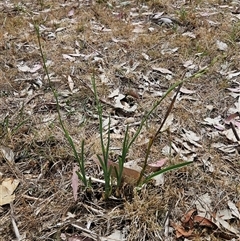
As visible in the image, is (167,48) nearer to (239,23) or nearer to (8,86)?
(239,23)

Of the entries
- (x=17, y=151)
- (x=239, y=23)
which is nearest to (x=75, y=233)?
(x=17, y=151)

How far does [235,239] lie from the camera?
120 cm

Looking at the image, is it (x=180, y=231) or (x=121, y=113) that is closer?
(x=180, y=231)

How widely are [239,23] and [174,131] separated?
1.16 meters

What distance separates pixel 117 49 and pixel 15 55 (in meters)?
0.61

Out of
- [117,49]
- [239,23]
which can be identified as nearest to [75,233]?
[117,49]

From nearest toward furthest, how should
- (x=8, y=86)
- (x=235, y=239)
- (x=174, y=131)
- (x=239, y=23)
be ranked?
(x=235, y=239), (x=174, y=131), (x=8, y=86), (x=239, y=23)

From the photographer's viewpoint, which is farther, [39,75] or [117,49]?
[117,49]

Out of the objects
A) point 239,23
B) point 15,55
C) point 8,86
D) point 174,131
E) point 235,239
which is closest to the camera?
point 235,239

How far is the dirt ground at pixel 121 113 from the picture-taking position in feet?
4.08

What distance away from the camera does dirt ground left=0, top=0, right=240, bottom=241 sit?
1.24 m

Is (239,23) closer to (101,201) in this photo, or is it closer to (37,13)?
(37,13)

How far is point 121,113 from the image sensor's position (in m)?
1.72

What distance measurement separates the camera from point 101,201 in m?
1.29
